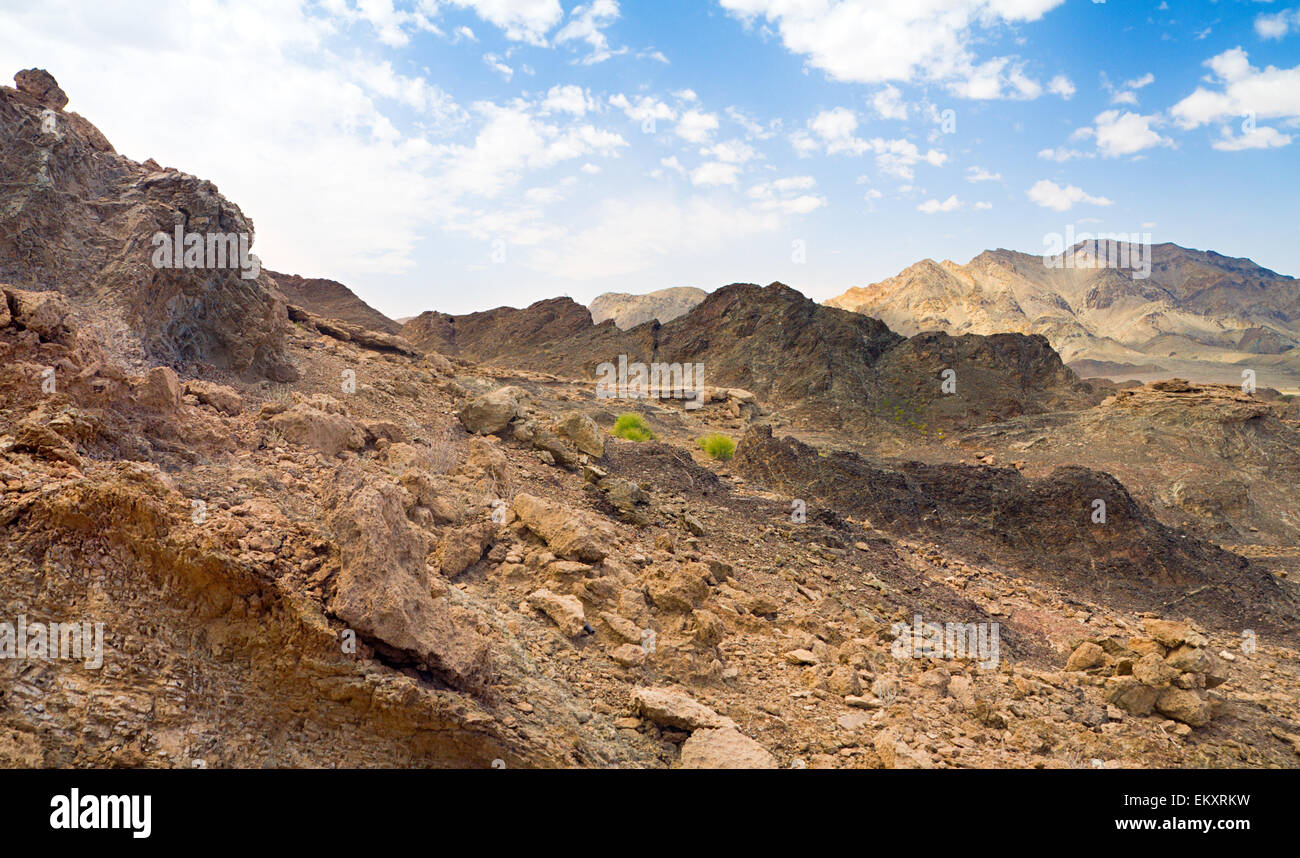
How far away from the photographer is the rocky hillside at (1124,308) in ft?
291

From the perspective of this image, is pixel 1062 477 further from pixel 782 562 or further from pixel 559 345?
pixel 559 345

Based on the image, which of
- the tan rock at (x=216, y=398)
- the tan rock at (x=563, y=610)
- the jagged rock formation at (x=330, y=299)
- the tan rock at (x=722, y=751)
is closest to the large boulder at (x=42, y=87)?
the tan rock at (x=216, y=398)

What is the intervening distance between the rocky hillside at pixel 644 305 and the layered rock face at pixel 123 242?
8668cm

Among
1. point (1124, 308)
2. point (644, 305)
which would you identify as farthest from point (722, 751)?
point (1124, 308)

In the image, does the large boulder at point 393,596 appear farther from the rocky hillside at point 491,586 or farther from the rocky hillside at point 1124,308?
the rocky hillside at point 1124,308

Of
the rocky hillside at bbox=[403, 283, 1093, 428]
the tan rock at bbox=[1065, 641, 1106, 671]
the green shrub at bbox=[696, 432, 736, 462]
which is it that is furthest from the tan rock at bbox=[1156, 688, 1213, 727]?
A: the rocky hillside at bbox=[403, 283, 1093, 428]

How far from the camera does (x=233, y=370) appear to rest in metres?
7.54

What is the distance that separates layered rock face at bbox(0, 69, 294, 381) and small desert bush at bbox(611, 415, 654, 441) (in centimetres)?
1147

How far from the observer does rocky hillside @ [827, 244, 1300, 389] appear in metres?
88.8

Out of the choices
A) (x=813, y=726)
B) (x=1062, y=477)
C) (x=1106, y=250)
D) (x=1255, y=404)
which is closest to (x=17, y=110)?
(x=813, y=726)

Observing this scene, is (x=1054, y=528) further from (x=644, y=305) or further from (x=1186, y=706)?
(x=644, y=305)

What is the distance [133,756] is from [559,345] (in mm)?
49294

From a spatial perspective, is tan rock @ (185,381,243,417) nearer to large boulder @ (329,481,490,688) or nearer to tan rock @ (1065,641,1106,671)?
large boulder @ (329,481,490,688)

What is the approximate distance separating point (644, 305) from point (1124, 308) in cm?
8161
